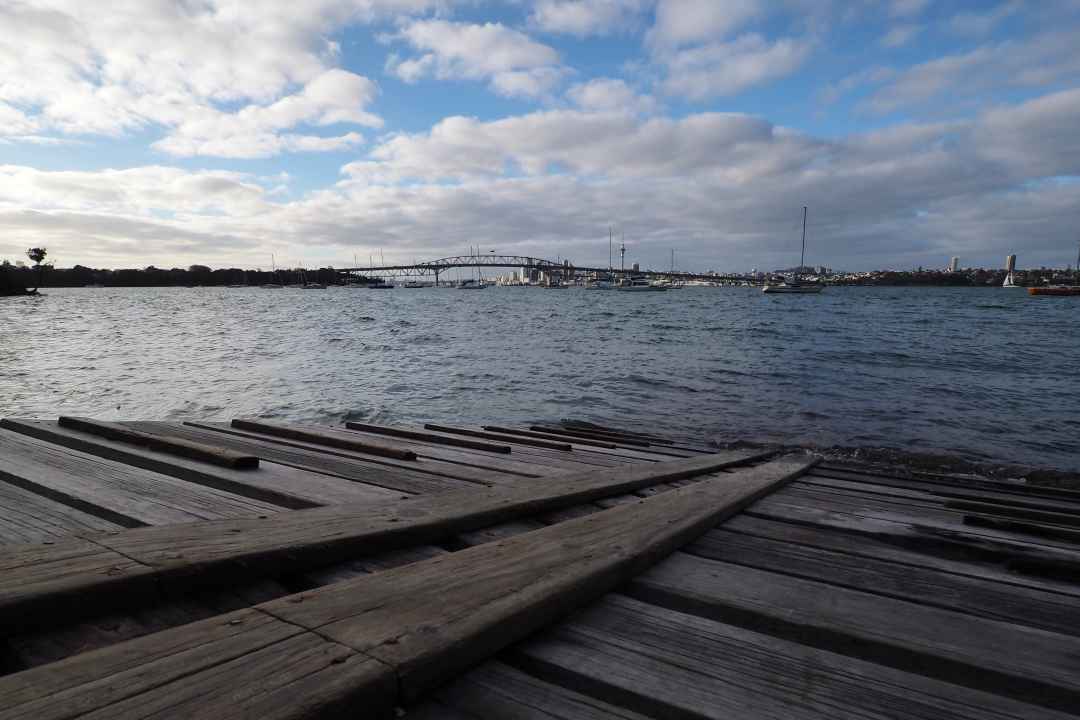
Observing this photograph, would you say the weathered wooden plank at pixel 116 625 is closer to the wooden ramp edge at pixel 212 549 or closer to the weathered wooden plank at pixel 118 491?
the wooden ramp edge at pixel 212 549

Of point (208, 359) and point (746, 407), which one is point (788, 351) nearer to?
point (746, 407)

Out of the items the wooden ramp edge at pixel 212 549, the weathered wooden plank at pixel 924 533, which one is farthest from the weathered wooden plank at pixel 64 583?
the weathered wooden plank at pixel 924 533

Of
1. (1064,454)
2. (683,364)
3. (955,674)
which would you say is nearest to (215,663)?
(955,674)

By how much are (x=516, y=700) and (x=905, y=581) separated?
4.92 ft

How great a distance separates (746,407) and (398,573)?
10532mm

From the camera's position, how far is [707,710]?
3.51ft

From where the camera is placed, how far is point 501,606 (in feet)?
4.00

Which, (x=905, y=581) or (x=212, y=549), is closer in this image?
(x=212, y=549)

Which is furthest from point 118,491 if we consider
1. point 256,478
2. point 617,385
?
point 617,385

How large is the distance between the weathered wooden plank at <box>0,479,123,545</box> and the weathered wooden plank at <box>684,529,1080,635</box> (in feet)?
6.77

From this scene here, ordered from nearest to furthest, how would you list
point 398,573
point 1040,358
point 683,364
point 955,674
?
point 955,674, point 398,573, point 683,364, point 1040,358

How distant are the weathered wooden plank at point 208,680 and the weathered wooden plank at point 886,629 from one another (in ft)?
3.01

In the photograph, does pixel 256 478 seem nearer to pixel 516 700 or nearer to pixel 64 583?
pixel 64 583

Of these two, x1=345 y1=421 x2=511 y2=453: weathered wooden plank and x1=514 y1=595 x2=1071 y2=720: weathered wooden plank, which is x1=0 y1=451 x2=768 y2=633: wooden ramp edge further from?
x1=345 y1=421 x2=511 y2=453: weathered wooden plank
